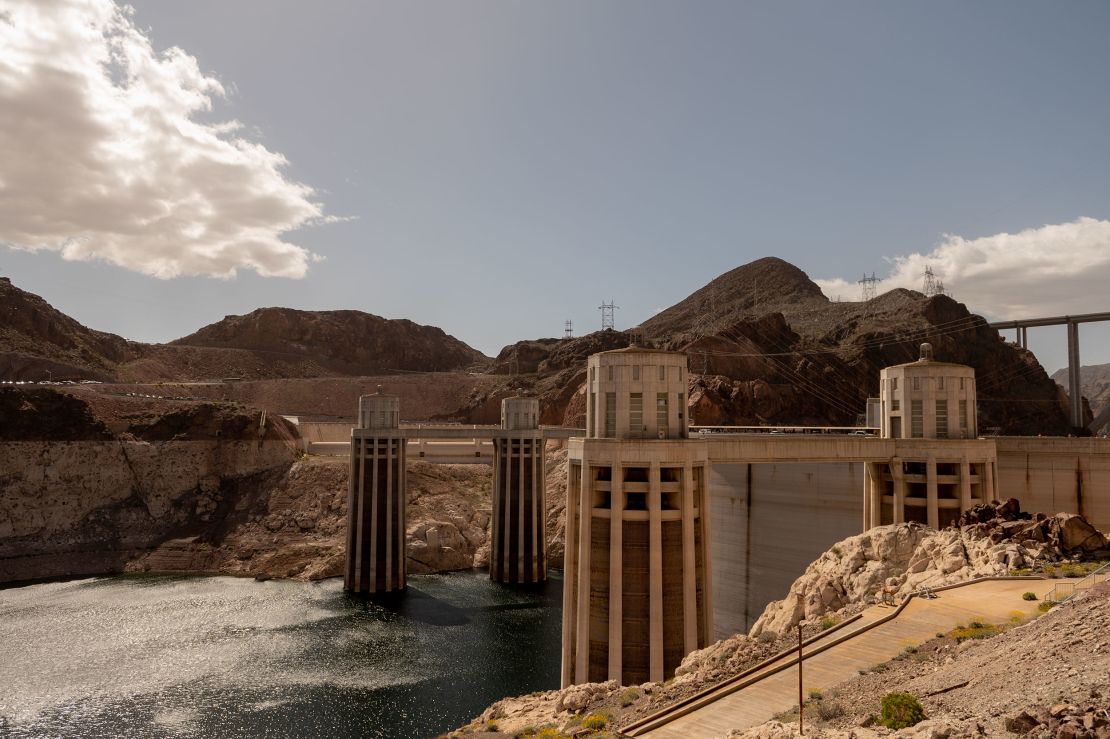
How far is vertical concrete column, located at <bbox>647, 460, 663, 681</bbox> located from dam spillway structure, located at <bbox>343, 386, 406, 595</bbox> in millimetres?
47320

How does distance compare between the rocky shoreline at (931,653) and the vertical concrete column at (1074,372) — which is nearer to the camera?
the rocky shoreline at (931,653)

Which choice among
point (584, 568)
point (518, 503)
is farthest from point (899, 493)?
point (518, 503)

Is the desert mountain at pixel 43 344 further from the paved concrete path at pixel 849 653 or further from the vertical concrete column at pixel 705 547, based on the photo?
the paved concrete path at pixel 849 653

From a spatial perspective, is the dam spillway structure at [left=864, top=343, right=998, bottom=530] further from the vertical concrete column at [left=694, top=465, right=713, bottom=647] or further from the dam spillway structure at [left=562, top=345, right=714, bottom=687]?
the dam spillway structure at [left=562, top=345, right=714, bottom=687]

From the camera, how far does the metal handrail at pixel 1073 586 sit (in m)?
19.4

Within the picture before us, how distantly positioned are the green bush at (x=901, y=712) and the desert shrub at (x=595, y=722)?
6684 mm

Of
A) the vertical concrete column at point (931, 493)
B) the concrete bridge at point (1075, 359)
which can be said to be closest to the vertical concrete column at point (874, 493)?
the vertical concrete column at point (931, 493)

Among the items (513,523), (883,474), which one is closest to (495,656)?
(513,523)

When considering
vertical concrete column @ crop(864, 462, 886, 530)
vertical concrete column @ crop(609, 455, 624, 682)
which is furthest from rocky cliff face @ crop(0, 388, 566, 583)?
vertical concrete column @ crop(609, 455, 624, 682)

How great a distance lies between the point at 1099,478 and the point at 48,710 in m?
63.0

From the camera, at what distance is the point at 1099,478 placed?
42.8 meters

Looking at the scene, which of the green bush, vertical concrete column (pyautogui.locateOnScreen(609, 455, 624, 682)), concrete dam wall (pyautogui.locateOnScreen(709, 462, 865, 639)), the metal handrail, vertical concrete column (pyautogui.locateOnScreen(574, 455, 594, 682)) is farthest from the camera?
concrete dam wall (pyautogui.locateOnScreen(709, 462, 865, 639))

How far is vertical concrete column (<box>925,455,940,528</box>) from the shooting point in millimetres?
37562

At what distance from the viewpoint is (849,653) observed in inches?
734
